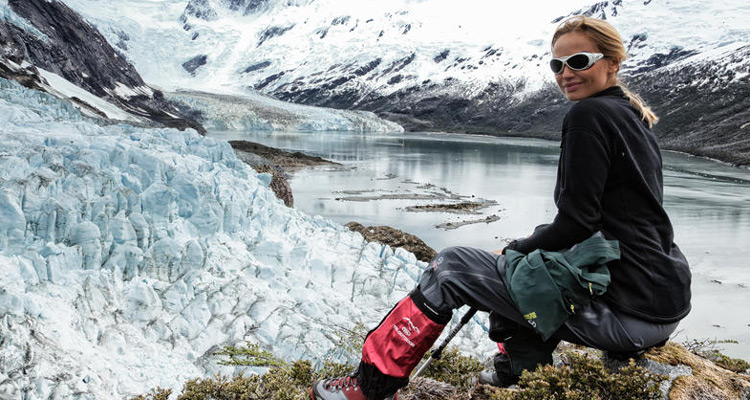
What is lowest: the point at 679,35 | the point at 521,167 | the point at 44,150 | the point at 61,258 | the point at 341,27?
the point at 521,167

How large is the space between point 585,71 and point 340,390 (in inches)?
56.0

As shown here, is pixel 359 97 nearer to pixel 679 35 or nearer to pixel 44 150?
pixel 679 35

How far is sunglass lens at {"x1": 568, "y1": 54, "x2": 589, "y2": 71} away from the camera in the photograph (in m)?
1.70

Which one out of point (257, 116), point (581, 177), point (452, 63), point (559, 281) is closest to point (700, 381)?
point (559, 281)

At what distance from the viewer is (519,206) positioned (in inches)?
703

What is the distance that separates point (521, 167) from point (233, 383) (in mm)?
30130

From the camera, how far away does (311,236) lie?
705 centimetres

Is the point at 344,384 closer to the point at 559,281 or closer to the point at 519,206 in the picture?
the point at 559,281

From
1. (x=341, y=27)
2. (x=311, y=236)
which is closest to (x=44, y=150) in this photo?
(x=311, y=236)

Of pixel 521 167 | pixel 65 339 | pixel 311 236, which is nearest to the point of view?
pixel 65 339

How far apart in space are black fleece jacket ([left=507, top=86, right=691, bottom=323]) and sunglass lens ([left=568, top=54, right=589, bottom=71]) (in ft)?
0.53

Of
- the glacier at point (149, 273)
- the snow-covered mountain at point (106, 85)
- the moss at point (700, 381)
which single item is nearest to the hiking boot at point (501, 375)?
the moss at point (700, 381)

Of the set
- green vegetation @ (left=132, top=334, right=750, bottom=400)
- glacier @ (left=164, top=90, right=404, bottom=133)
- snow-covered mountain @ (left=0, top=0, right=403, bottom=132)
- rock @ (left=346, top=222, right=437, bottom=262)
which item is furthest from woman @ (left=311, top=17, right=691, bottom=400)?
glacier @ (left=164, top=90, right=404, bottom=133)

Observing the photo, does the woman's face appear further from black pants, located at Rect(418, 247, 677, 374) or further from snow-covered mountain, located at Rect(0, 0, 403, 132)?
snow-covered mountain, located at Rect(0, 0, 403, 132)
